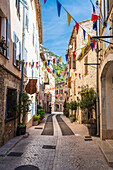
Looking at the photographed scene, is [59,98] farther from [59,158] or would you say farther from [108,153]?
[59,158]

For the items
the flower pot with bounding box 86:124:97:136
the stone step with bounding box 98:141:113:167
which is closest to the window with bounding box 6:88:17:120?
the flower pot with bounding box 86:124:97:136

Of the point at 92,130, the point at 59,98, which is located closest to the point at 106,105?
the point at 92,130

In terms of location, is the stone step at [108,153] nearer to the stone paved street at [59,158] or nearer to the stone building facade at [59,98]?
the stone paved street at [59,158]

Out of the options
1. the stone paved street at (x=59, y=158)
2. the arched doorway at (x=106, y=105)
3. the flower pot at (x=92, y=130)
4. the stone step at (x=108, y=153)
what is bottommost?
the stone paved street at (x=59, y=158)

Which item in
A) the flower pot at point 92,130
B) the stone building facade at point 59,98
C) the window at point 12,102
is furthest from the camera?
the stone building facade at point 59,98

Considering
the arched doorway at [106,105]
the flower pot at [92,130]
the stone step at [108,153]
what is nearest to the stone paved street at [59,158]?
the stone step at [108,153]

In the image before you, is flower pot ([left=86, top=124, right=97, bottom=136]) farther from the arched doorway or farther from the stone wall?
the stone wall

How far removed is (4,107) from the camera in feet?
24.0

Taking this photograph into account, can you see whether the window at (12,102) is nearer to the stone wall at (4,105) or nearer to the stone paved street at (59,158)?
the stone wall at (4,105)

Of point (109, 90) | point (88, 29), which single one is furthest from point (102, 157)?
point (88, 29)

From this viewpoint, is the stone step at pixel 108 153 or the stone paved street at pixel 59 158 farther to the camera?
the stone step at pixel 108 153

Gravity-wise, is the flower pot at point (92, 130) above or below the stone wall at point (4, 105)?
below

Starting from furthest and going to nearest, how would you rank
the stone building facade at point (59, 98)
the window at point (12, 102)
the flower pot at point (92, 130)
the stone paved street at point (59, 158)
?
1. the stone building facade at point (59, 98)
2. the flower pot at point (92, 130)
3. the window at point (12, 102)
4. the stone paved street at point (59, 158)

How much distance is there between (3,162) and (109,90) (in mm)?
5941
